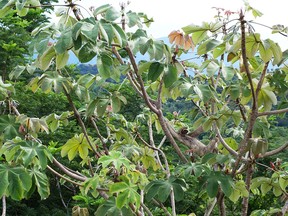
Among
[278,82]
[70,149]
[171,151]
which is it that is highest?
[278,82]

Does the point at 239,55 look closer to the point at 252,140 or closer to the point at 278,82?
the point at 278,82

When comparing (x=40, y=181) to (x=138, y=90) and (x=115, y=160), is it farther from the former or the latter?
(x=138, y=90)

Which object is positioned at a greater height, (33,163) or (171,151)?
(33,163)

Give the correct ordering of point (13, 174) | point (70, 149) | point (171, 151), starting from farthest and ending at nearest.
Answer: point (171, 151) < point (70, 149) < point (13, 174)

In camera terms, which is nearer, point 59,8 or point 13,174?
point 13,174

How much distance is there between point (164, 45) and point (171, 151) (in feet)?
16.5

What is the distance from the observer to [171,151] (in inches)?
263

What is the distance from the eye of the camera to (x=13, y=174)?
1631 mm

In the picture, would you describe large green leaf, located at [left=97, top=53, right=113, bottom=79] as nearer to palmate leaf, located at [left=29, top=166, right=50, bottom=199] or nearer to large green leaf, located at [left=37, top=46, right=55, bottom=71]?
large green leaf, located at [left=37, top=46, right=55, bottom=71]

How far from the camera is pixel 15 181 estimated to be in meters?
1.63

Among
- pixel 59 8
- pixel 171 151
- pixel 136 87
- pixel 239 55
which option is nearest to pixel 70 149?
pixel 136 87

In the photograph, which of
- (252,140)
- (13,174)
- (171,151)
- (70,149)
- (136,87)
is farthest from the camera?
(171,151)

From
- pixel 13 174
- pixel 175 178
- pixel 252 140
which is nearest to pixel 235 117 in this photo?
pixel 252 140

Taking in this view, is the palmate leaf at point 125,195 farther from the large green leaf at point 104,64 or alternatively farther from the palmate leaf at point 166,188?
the large green leaf at point 104,64
